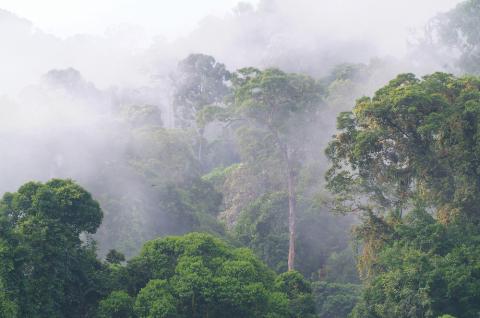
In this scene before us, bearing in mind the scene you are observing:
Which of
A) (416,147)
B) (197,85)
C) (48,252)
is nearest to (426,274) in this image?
(416,147)

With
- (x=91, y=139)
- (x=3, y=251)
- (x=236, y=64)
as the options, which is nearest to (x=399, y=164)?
(x=3, y=251)

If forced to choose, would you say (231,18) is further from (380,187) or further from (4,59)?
(380,187)

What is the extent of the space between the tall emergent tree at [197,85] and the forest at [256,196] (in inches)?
7.4

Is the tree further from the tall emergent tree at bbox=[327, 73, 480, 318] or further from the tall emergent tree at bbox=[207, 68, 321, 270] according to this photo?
the tall emergent tree at bbox=[207, 68, 321, 270]

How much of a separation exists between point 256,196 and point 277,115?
22.2 ft

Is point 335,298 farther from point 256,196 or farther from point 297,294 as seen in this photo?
point 256,196

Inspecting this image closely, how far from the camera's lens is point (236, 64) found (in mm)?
75562

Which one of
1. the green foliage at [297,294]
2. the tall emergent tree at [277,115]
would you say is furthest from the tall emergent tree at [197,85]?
the green foliage at [297,294]

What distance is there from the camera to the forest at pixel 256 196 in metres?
18.6

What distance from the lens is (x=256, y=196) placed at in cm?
4178

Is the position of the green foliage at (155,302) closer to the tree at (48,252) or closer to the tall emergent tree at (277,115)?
the tree at (48,252)

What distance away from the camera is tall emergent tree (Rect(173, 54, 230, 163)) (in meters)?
55.2

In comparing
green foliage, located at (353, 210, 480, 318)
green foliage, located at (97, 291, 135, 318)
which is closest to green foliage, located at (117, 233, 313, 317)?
green foliage, located at (97, 291, 135, 318)

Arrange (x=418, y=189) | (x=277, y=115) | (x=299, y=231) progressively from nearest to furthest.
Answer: (x=418, y=189)
(x=277, y=115)
(x=299, y=231)
